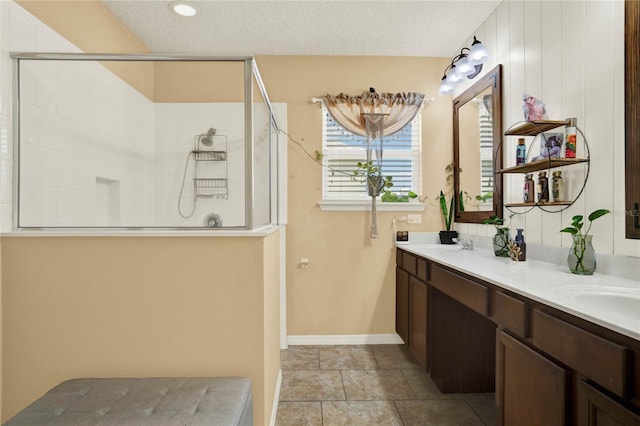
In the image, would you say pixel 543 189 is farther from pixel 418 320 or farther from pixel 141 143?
pixel 141 143

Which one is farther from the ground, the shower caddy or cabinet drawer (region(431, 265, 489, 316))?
the shower caddy

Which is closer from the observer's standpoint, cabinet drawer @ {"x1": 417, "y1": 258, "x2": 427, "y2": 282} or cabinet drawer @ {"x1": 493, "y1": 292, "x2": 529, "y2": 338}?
cabinet drawer @ {"x1": 493, "y1": 292, "x2": 529, "y2": 338}

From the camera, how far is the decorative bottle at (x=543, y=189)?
1.94m

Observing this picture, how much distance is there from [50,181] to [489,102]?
287cm

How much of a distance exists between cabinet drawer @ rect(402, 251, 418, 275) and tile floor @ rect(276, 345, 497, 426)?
0.73 m

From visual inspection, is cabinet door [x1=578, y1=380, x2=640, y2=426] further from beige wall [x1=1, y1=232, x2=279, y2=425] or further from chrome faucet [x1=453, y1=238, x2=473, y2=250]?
chrome faucet [x1=453, y1=238, x2=473, y2=250]

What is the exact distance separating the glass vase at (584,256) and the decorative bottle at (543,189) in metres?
0.36

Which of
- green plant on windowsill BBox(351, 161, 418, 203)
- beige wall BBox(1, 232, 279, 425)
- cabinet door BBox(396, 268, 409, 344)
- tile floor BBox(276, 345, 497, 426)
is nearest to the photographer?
beige wall BBox(1, 232, 279, 425)

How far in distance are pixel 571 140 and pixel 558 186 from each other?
242 mm

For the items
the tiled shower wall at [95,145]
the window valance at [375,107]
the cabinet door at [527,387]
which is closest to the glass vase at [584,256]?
the cabinet door at [527,387]

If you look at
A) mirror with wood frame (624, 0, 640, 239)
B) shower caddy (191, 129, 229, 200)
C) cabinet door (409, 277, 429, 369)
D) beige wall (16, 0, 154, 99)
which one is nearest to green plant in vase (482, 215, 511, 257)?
cabinet door (409, 277, 429, 369)

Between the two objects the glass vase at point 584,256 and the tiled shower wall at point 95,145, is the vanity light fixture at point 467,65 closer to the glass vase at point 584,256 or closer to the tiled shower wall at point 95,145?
the glass vase at point 584,256

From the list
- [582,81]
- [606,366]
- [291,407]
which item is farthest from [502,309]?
[291,407]

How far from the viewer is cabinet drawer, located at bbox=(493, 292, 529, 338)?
129 centimetres
